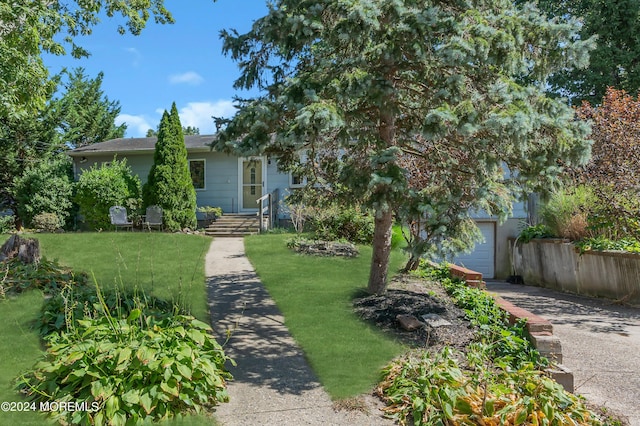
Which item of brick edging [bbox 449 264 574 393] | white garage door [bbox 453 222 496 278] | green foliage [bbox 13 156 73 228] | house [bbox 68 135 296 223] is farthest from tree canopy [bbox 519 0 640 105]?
green foliage [bbox 13 156 73 228]

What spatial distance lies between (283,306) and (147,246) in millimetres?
5536

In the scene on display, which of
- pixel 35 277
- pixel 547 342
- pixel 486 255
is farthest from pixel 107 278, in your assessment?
pixel 486 255

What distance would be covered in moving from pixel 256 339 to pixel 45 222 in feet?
43.4

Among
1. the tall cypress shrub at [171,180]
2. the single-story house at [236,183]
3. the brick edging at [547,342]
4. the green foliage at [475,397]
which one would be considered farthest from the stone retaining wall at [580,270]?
the tall cypress shrub at [171,180]

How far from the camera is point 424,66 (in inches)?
236

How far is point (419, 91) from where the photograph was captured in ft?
21.5

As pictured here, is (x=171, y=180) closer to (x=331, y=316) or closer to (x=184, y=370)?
(x=331, y=316)

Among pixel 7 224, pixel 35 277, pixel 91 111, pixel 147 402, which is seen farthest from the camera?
pixel 91 111

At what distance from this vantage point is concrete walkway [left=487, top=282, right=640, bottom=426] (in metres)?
4.71

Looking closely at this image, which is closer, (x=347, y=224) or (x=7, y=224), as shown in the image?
(x=347, y=224)

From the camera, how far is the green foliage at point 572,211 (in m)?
11.5

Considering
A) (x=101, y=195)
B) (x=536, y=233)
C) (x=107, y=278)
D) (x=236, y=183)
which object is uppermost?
(x=236, y=183)

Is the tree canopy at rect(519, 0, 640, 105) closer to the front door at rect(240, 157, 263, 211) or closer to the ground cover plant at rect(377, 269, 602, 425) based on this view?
the front door at rect(240, 157, 263, 211)

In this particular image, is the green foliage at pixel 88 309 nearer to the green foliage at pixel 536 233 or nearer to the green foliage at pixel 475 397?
the green foliage at pixel 475 397
